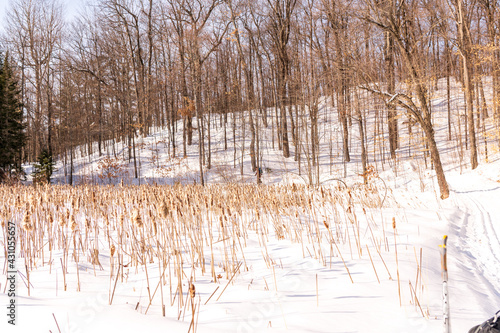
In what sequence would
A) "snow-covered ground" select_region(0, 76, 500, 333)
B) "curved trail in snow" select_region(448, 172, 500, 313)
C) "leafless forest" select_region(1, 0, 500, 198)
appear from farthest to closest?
"leafless forest" select_region(1, 0, 500, 198)
"curved trail in snow" select_region(448, 172, 500, 313)
"snow-covered ground" select_region(0, 76, 500, 333)

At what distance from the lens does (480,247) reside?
3.63m

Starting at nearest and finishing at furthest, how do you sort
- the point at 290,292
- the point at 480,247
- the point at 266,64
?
1. the point at 290,292
2. the point at 480,247
3. the point at 266,64

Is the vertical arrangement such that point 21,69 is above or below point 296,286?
above

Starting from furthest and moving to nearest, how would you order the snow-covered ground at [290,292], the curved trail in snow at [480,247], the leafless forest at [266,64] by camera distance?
the leafless forest at [266,64] → the curved trail in snow at [480,247] → the snow-covered ground at [290,292]

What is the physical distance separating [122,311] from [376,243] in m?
2.74

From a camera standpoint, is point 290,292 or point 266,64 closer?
point 290,292

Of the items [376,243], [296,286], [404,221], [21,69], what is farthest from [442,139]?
[21,69]

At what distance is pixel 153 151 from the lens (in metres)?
25.5

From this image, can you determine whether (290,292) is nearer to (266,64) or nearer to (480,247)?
(480,247)

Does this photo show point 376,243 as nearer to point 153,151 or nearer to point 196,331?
point 196,331

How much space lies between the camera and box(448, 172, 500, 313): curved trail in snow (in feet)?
7.66

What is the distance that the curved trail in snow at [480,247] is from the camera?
7.66ft

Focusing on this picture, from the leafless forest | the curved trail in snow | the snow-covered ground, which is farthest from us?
the leafless forest

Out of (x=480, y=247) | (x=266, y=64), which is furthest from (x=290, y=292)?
(x=266, y=64)
